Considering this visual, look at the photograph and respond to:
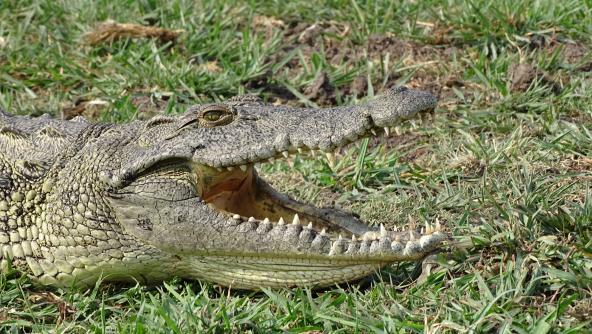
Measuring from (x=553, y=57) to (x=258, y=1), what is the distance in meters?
2.41

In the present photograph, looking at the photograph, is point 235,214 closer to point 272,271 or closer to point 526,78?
point 272,271

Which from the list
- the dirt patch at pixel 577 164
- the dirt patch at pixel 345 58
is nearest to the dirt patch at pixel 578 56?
the dirt patch at pixel 345 58

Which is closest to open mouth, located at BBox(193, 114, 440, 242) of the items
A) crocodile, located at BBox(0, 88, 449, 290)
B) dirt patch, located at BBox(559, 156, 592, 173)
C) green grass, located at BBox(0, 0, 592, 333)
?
crocodile, located at BBox(0, 88, 449, 290)

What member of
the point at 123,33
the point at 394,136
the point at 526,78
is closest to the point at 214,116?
the point at 394,136

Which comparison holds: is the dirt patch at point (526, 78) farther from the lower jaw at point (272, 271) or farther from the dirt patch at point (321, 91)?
the lower jaw at point (272, 271)

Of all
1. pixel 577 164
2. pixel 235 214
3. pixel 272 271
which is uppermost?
pixel 235 214

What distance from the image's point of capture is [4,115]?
18.1 ft

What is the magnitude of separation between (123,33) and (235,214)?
3.32 meters

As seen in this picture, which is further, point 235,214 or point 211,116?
point 211,116

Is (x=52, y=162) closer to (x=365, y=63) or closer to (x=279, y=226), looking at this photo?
(x=279, y=226)

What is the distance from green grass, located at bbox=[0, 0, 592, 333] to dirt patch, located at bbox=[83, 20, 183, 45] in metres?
0.07

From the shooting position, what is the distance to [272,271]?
4.21m

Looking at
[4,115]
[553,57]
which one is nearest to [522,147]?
[553,57]

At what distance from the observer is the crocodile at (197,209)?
411cm
